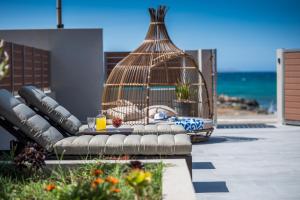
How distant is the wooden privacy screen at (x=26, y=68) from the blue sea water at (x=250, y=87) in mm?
31713

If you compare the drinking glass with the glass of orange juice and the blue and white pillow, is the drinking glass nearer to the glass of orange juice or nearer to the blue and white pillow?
the glass of orange juice

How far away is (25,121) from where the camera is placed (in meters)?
5.22

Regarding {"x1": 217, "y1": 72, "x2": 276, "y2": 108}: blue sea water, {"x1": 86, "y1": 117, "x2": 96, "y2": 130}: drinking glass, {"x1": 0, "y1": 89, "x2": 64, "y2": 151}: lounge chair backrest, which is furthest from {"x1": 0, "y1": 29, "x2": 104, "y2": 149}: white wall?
{"x1": 217, "y1": 72, "x2": 276, "y2": 108}: blue sea water

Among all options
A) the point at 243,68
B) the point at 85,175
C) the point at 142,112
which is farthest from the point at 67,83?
the point at 243,68

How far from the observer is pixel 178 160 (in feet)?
16.2

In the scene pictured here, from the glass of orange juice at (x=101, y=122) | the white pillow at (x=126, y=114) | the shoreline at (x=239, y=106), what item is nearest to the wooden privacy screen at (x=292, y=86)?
the white pillow at (x=126, y=114)

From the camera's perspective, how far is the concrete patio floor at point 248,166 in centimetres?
552

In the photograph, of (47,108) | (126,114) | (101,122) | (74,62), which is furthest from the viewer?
(74,62)

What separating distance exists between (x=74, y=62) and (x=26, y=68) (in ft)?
6.51

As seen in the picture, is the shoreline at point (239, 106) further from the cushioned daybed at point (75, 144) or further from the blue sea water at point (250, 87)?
the cushioned daybed at point (75, 144)

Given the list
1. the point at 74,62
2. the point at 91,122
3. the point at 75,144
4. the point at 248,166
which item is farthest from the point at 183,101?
the point at 75,144

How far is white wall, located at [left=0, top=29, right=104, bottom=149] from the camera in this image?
34.8ft

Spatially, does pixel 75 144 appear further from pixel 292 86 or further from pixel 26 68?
pixel 292 86

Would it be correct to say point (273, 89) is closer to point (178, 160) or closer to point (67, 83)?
point (67, 83)
